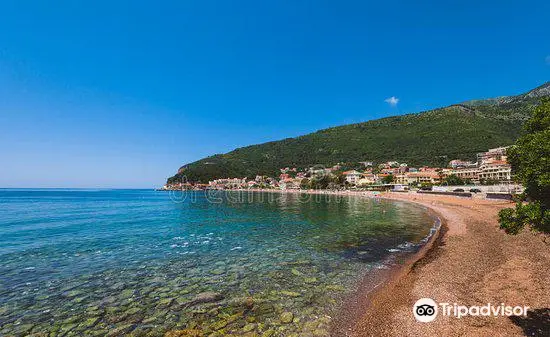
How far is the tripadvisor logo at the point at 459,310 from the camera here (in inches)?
299

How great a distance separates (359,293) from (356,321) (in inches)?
85.7

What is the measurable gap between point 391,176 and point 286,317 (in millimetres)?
121594

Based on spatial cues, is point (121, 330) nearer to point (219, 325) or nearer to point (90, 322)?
point (90, 322)

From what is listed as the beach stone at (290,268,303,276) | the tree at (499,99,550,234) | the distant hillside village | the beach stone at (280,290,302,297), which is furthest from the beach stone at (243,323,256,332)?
the distant hillside village

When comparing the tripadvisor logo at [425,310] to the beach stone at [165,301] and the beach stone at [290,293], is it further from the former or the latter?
the beach stone at [165,301]

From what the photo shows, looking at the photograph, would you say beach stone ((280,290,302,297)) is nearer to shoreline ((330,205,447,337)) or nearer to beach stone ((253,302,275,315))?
beach stone ((253,302,275,315))

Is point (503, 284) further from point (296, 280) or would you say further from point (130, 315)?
point (130, 315)

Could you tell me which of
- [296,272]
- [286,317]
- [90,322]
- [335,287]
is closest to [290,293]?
[286,317]

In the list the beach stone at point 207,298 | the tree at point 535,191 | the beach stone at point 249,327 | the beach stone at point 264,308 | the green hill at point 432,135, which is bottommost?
the beach stone at point 264,308

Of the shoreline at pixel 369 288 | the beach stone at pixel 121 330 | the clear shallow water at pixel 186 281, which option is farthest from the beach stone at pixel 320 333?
the beach stone at pixel 121 330

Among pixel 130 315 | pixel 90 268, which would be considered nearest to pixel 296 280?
pixel 130 315

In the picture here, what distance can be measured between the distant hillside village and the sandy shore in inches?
2794

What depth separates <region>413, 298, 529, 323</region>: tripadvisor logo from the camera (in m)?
7.60

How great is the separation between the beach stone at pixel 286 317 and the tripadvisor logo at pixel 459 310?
374cm
